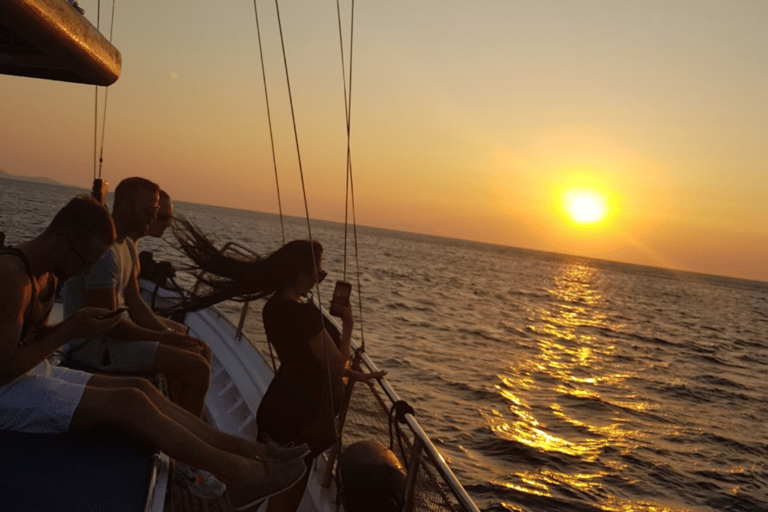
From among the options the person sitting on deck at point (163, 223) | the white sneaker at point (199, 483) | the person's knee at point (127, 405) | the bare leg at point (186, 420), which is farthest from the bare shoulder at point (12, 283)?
the person sitting on deck at point (163, 223)

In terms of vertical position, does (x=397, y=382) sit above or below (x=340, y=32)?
below

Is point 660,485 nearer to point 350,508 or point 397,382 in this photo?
point 397,382

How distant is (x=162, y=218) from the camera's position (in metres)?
4.59

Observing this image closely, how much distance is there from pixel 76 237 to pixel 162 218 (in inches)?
79.9

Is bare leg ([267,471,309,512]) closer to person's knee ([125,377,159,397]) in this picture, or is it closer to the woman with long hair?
the woman with long hair

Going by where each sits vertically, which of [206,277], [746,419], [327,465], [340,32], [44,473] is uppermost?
[340,32]

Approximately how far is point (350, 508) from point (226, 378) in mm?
2592

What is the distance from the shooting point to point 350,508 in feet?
11.3

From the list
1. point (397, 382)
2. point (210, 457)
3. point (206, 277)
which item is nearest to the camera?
point (210, 457)

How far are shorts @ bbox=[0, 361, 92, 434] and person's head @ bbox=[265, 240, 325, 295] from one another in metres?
1.04

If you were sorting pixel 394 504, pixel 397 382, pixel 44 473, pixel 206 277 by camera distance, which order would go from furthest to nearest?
pixel 397 382, pixel 206 277, pixel 394 504, pixel 44 473

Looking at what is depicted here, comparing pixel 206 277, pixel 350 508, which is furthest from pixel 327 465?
pixel 206 277

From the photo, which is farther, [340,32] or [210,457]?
[340,32]

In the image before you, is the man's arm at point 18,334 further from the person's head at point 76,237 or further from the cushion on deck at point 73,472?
the cushion on deck at point 73,472
